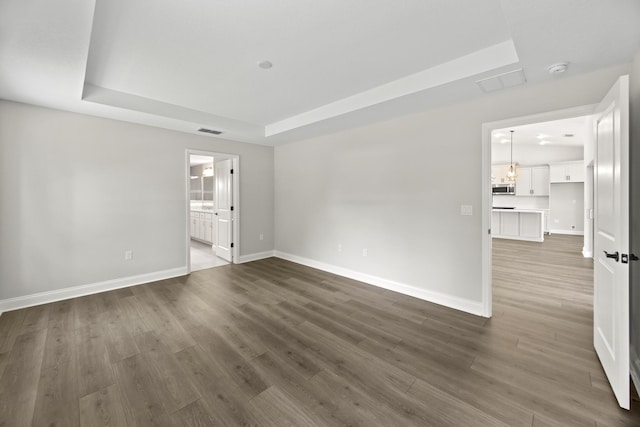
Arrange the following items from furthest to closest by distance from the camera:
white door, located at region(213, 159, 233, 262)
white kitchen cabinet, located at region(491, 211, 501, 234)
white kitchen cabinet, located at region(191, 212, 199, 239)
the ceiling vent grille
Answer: white kitchen cabinet, located at region(491, 211, 501, 234), white kitchen cabinet, located at region(191, 212, 199, 239), white door, located at region(213, 159, 233, 262), the ceiling vent grille

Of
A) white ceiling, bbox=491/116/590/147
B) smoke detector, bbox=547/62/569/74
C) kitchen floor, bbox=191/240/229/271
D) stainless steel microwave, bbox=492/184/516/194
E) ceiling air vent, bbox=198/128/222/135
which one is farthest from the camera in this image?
stainless steel microwave, bbox=492/184/516/194

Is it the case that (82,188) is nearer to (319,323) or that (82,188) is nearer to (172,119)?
(172,119)

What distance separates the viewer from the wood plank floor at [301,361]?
1685mm

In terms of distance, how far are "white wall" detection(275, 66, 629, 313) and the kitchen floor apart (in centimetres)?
194

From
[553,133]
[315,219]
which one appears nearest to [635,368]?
[315,219]

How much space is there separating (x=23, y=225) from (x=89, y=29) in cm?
291

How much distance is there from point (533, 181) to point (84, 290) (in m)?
12.5

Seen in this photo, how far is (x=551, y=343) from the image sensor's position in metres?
2.47

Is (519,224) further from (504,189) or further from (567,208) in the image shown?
(567,208)

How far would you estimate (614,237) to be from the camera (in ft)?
5.98

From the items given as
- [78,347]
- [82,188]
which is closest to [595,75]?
[78,347]

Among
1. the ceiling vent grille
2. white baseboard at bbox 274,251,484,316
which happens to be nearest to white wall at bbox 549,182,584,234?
white baseboard at bbox 274,251,484,316

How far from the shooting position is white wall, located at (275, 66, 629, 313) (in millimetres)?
2936

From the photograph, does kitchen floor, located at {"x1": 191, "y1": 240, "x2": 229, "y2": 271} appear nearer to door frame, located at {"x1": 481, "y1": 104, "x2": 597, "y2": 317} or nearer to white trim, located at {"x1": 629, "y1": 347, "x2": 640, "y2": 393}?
door frame, located at {"x1": 481, "y1": 104, "x2": 597, "y2": 317}
